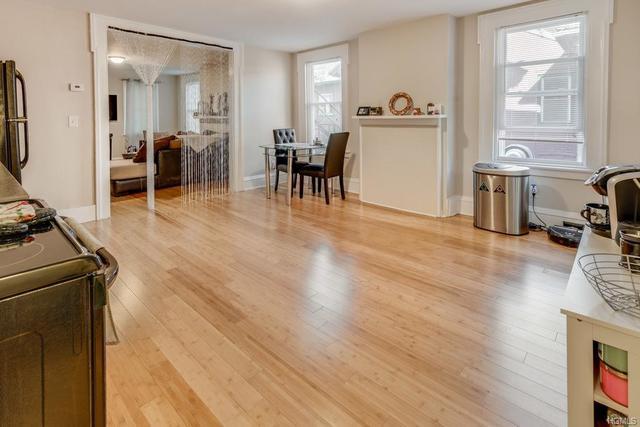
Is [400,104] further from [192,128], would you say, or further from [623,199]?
[623,199]

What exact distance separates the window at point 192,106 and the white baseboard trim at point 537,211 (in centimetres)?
→ 375

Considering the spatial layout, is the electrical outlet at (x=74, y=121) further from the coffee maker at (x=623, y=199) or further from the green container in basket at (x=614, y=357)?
the green container in basket at (x=614, y=357)

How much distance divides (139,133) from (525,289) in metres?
9.41

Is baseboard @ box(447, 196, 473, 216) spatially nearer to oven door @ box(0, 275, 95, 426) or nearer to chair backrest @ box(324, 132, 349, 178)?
chair backrest @ box(324, 132, 349, 178)


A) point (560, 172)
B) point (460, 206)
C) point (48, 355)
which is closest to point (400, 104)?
point (460, 206)

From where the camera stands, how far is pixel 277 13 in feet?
15.0

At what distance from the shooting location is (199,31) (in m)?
5.42

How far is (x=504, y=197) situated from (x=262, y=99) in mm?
4201

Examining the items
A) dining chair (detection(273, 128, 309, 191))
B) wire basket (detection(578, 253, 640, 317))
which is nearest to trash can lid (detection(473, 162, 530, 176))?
dining chair (detection(273, 128, 309, 191))

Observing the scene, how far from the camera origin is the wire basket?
3.02ft

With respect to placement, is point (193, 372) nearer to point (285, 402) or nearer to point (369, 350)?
point (285, 402)

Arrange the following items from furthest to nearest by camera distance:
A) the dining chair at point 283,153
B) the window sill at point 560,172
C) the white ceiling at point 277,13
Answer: the dining chair at point 283,153
the white ceiling at point 277,13
the window sill at point 560,172

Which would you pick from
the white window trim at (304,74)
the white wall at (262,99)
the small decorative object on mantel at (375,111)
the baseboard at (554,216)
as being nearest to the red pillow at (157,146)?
the white wall at (262,99)

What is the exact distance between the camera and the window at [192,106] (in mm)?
5934
